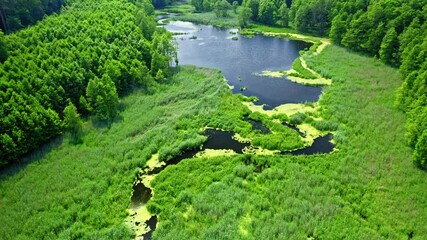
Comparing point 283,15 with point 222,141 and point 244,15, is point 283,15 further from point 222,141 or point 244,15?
point 222,141

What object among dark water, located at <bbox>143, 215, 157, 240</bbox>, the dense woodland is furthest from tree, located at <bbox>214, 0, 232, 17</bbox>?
dark water, located at <bbox>143, 215, 157, 240</bbox>

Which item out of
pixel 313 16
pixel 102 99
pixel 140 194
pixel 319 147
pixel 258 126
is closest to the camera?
pixel 140 194

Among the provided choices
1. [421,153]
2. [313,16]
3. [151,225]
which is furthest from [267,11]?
[151,225]

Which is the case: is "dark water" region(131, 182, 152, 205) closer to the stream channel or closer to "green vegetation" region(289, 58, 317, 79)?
the stream channel

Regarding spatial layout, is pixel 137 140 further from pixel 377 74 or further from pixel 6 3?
pixel 377 74

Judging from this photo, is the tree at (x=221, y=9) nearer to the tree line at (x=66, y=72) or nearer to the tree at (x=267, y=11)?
the tree at (x=267, y=11)

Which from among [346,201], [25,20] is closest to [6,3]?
[25,20]

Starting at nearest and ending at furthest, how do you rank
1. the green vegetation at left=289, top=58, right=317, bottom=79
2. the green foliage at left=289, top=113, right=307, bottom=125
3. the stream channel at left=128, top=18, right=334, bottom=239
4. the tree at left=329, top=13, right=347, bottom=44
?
1. the stream channel at left=128, top=18, right=334, bottom=239
2. the green foliage at left=289, top=113, right=307, bottom=125
3. the green vegetation at left=289, top=58, right=317, bottom=79
4. the tree at left=329, top=13, right=347, bottom=44

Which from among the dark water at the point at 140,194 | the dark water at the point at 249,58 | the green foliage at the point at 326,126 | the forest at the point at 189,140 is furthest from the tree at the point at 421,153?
the dark water at the point at 140,194
